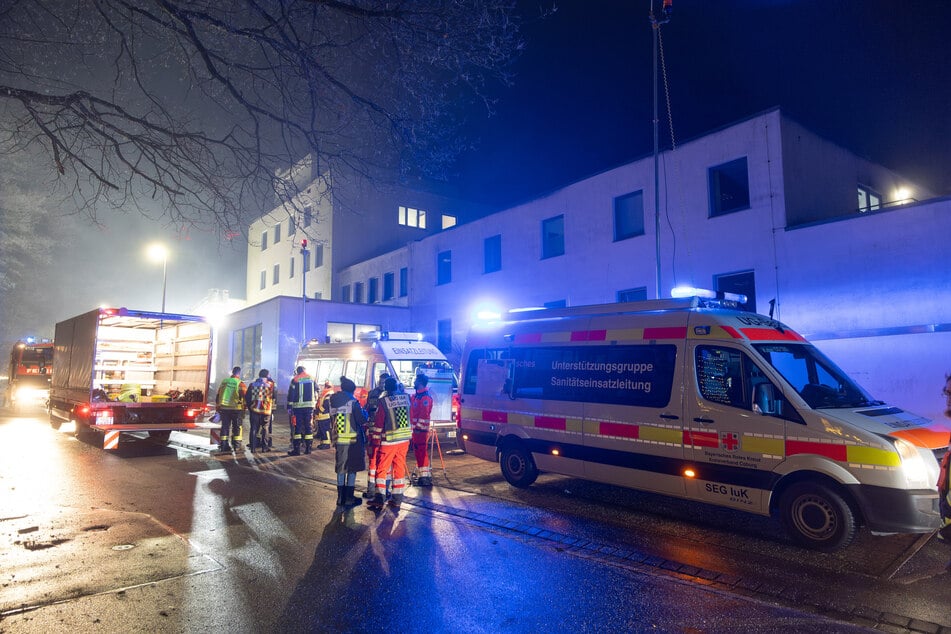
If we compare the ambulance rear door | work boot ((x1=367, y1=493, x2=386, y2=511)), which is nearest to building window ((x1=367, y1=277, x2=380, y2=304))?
work boot ((x1=367, y1=493, x2=386, y2=511))

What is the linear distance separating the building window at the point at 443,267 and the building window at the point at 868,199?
15.7 meters

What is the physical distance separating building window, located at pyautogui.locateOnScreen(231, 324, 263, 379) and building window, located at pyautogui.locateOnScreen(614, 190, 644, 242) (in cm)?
1712

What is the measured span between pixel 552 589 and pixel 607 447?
3.05m

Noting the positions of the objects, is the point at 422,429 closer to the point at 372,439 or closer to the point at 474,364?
the point at 372,439

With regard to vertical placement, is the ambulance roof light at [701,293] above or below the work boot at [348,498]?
above

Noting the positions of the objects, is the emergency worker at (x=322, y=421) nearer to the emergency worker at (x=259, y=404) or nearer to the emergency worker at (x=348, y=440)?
the emergency worker at (x=259, y=404)

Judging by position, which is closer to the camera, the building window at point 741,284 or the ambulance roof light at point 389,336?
the ambulance roof light at point 389,336

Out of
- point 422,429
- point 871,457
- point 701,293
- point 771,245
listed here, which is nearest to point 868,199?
point 771,245

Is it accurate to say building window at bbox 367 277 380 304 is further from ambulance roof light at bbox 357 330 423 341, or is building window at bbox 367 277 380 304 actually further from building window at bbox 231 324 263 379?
ambulance roof light at bbox 357 330 423 341

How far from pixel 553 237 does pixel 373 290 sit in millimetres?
14152

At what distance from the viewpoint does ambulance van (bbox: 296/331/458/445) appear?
12.7m

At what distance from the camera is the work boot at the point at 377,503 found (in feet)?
24.2

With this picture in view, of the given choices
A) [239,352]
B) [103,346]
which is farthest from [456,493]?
[239,352]

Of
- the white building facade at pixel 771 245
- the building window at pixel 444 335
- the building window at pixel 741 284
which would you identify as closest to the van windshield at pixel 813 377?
the white building facade at pixel 771 245
